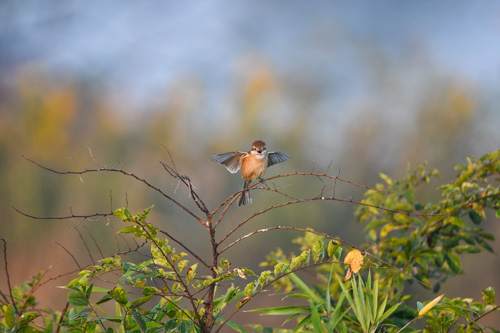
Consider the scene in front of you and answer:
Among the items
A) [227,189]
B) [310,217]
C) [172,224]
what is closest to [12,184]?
[172,224]

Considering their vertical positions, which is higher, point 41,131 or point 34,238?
point 41,131

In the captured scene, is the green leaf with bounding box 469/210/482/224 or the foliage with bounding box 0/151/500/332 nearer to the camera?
the foliage with bounding box 0/151/500/332

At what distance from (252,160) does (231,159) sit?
0.10m

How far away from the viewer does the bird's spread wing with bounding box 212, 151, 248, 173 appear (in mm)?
1502

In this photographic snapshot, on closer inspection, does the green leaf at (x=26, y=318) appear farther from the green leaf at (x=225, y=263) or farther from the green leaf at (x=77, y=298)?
the green leaf at (x=225, y=263)

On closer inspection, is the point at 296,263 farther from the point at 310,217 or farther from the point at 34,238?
the point at 34,238

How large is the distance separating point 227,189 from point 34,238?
163cm

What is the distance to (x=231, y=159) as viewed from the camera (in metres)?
1.58

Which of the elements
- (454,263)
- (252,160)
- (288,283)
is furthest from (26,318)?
(454,263)

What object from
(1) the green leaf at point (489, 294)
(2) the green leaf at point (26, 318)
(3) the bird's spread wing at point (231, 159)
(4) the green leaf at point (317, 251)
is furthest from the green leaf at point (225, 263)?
(3) the bird's spread wing at point (231, 159)

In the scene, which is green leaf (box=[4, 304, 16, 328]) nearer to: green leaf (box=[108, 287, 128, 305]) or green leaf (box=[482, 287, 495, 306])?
green leaf (box=[108, 287, 128, 305])

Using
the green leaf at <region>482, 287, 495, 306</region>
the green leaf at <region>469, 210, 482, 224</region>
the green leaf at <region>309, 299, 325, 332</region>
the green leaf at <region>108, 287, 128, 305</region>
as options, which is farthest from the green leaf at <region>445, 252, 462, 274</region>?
the green leaf at <region>108, 287, 128, 305</region>

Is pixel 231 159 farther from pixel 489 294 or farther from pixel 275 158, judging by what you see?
pixel 489 294

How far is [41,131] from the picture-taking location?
4.25 meters
